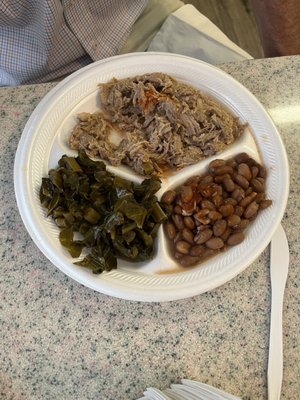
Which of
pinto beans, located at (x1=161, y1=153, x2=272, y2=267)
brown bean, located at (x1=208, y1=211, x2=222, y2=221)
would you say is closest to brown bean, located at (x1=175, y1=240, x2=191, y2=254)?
pinto beans, located at (x1=161, y1=153, x2=272, y2=267)

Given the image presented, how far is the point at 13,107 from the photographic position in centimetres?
151

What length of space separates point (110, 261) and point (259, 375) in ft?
1.62

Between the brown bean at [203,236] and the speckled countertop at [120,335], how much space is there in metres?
0.15

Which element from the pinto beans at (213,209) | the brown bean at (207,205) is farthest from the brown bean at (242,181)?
the brown bean at (207,205)

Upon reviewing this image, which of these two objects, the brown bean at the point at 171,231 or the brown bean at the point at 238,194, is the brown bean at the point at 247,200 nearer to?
the brown bean at the point at 238,194

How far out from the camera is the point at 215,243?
4.39 ft

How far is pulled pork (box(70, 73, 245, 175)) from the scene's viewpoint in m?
1.46

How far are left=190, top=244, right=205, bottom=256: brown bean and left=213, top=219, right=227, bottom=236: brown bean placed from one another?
0.06 m

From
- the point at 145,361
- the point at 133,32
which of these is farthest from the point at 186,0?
the point at 145,361

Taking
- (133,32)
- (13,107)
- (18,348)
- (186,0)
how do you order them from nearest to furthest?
1. (18,348)
2. (13,107)
3. (133,32)
4. (186,0)

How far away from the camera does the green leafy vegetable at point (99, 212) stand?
128 centimetres

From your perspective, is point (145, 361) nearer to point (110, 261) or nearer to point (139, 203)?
point (110, 261)

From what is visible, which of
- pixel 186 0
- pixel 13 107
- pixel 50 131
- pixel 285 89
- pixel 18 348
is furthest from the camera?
pixel 186 0

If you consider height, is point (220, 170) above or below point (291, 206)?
above
